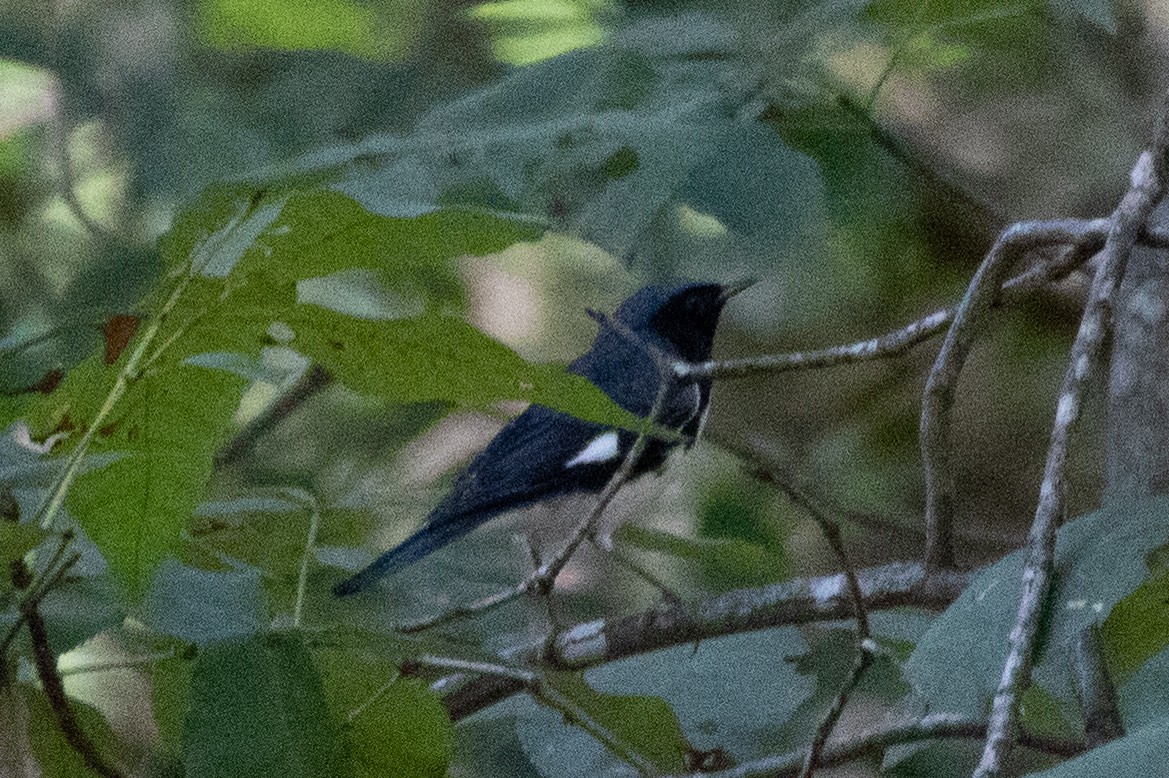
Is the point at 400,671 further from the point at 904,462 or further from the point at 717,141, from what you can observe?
the point at 904,462

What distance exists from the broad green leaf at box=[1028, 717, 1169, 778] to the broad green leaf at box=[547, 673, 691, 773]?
0.20 metres

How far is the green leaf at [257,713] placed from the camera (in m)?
0.31

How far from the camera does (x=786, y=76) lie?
0.63m

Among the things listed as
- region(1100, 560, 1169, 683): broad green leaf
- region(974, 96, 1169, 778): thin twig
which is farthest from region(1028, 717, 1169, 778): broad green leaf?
region(1100, 560, 1169, 683): broad green leaf

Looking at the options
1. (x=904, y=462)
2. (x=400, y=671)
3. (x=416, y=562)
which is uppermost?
(x=400, y=671)

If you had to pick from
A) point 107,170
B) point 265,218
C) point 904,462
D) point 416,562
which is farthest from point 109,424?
point 904,462

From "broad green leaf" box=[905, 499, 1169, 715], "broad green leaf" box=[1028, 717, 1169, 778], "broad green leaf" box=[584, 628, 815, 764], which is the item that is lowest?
"broad green leaf" box=[584, 628, 815, 764]

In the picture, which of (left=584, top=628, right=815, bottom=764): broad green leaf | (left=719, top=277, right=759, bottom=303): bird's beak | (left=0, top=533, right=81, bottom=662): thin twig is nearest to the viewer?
(left=0, top=533, right=81, bottom=662): thin twig

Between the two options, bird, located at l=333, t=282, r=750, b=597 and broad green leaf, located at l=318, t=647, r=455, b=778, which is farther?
bird, located at l=333, t=282, r=750, b=597

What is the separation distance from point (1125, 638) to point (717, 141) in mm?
277

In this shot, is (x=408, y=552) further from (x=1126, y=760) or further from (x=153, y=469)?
(x=1126, y=760)

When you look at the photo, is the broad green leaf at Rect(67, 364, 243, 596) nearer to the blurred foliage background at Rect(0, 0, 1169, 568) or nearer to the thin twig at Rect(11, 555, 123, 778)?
the thin twig at Rect(11, 555, 123, 778)

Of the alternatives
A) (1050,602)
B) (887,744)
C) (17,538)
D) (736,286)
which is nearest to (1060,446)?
(1050,602)

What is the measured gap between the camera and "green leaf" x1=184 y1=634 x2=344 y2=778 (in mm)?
309
